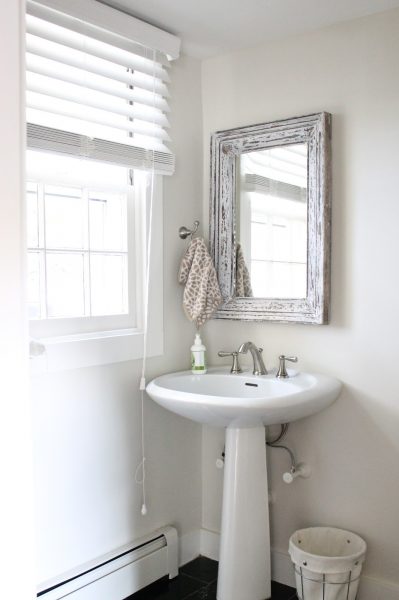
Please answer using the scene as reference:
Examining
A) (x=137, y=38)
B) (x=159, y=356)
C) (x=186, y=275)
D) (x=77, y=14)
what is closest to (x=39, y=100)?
(x=77, y=14)

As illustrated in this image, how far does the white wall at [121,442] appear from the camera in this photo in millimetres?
2088

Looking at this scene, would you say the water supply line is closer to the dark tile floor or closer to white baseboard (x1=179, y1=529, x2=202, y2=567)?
the dark tile floor

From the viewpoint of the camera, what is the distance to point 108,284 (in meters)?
2.36

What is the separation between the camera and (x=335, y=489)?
7.81 feet

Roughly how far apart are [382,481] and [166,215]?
1.32 meters

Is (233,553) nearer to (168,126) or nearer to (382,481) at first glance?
(382,481)

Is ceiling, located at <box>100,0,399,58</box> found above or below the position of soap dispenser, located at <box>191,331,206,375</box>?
above

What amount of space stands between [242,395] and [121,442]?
19.7 inches

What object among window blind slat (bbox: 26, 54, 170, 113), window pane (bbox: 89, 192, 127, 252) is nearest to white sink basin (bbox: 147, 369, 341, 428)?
window pane (bbox: 89, 192, 127, 252)

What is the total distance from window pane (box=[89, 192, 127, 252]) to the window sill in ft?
1.10

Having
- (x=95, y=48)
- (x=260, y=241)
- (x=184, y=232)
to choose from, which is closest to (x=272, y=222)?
(x=260, y=241)

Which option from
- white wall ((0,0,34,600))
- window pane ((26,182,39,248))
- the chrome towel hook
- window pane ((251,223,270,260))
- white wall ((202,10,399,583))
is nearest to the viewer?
white wall ((0,0,34,600))

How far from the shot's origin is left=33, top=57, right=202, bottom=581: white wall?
209 cm

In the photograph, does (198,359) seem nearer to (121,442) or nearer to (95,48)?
(121,442)
